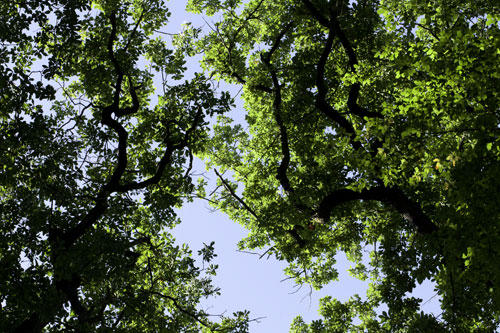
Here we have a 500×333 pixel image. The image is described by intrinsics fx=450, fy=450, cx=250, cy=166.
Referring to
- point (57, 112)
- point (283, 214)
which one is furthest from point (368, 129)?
point (57, 112)

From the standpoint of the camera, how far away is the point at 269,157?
680 inches

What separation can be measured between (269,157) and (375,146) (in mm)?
5237

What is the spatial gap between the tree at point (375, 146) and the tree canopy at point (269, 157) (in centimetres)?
Result: 6

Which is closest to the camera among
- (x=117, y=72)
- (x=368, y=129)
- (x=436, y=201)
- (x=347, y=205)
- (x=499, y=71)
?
(x=499, y=71)

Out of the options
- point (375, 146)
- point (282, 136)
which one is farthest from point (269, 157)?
point (375, 146)

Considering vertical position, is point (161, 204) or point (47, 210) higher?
point (161, 204)

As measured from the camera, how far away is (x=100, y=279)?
35.8 feet

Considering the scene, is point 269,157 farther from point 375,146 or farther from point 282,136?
point 375,146

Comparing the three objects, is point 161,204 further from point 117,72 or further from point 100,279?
point 117,72

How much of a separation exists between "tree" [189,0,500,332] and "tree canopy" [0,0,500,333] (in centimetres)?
6

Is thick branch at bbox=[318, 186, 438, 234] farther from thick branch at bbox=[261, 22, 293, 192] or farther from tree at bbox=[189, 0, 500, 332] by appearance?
thick branch at bbox=[261, 22, 293, 192]

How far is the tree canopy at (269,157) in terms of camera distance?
9.00 meters

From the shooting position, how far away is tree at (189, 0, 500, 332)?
27.9 feet

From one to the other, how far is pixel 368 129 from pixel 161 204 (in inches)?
258
